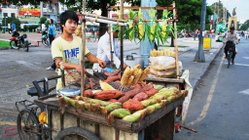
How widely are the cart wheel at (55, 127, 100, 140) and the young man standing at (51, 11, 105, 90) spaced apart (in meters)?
0.81

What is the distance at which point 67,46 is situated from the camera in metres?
4.03

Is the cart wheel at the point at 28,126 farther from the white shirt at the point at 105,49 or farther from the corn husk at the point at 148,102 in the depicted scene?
the white shirt at the point at 105,49

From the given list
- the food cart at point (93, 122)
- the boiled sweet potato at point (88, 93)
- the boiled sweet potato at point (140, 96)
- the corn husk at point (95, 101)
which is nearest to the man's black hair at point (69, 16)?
the food cart at point (93, 122)

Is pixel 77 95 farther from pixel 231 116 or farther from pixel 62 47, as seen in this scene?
pixel 231 116

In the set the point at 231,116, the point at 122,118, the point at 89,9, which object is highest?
the point at 89,9

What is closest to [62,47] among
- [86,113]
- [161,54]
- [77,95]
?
[77,95]

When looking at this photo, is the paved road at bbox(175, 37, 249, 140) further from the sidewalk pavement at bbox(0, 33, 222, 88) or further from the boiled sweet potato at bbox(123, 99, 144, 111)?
the boiled sweet potato at bbox(123, 99, 144, 111)

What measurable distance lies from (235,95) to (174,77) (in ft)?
12.8

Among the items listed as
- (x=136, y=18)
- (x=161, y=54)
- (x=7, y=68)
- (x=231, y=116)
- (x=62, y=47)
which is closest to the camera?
(x=62, y=47)

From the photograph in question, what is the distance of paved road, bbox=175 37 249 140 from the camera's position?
544 cm

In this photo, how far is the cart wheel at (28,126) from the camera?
409cm

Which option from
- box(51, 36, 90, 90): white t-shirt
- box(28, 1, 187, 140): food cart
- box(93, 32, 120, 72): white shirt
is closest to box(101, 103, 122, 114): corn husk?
box(28, 1, 187, 140): food cart

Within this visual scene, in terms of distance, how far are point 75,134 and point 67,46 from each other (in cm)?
129

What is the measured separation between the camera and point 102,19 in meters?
3.46
